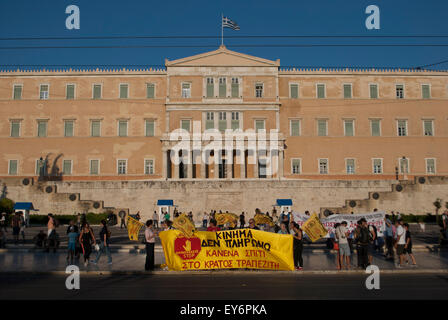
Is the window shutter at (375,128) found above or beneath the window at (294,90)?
beneath

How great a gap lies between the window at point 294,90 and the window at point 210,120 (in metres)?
9.34

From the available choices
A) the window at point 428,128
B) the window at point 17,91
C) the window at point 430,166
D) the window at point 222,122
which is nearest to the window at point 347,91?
the window at point 428,128

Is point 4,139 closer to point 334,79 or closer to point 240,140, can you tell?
point 240,140

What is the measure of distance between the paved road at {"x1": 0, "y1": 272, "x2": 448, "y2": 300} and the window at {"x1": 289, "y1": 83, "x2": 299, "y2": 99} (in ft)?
115

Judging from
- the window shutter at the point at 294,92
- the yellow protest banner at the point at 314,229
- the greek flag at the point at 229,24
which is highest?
the greek flag at the point at 229,24

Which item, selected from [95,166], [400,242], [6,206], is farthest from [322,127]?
[400,242]

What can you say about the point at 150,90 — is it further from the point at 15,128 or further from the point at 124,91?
the point at 15,128

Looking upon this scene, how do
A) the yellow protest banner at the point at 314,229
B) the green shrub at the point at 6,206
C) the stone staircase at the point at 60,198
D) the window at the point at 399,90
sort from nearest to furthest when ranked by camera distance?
the yellow protest banner at the point at 314,229 < the green shrub at the point at 6,206 < the stone staircase at the point at 60,198 < the window at the point at 399,90

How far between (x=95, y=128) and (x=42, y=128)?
19.8ft

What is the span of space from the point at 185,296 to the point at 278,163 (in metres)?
34.8

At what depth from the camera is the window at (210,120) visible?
4431 centimetres

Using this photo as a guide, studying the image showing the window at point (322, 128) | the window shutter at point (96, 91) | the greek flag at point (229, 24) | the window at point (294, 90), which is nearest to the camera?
the greek flag at point (229, 24)

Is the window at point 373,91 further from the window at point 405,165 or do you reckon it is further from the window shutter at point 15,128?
the window shutter at point 15,128

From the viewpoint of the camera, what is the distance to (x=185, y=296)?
928 cm
